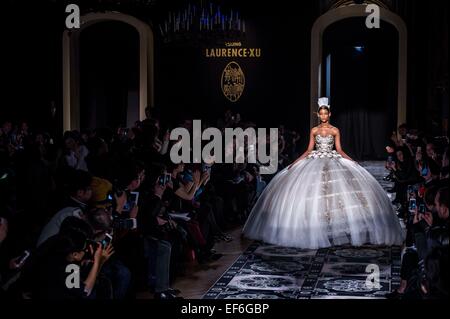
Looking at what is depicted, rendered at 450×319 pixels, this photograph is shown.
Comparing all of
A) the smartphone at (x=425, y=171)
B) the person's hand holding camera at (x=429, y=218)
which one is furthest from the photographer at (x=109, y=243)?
the smartphone at (x=425, y=171)

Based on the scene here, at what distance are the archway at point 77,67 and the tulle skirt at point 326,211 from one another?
7.45 meters

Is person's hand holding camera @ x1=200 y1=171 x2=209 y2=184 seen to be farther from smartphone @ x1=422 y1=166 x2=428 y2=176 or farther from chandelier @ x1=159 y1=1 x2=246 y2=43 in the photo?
chandelier @ x1=159 y1=1 x2=246 y2=43

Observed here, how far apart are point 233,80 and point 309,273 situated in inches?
347

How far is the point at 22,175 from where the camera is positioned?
804 cm

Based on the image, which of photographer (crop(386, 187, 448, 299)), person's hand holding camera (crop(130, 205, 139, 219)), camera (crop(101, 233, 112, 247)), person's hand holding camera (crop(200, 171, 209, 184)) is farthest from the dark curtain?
camera (crop(101, 233, 112, 247))

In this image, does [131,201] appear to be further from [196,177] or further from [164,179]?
[196,177]

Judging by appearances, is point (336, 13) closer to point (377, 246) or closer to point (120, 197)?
point (377, 246)

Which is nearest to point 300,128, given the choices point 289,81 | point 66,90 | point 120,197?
point 289,81

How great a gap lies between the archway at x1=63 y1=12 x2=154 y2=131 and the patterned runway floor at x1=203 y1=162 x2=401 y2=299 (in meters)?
7.96

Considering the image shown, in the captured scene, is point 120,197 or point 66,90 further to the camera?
point 66,90

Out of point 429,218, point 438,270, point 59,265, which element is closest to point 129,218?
point 59,265

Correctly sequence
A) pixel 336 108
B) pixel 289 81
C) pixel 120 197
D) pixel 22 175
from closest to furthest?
pixel 120 197 → pixel 22 175 → pixel 289 81 → pixel 336 108

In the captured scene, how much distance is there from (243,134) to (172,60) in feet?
15.6
